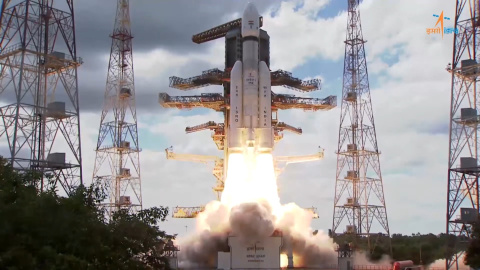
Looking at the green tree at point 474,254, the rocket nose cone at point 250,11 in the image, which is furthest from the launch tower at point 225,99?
the green tree at point 474,254

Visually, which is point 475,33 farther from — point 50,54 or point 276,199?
point 50,54

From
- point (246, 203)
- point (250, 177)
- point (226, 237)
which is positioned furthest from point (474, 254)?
point (226, 237)

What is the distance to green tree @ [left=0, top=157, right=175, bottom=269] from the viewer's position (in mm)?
22764

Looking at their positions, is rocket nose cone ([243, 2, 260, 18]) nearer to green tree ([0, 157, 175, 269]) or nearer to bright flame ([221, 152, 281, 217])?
bright flame ([221, 152, 281, 217])

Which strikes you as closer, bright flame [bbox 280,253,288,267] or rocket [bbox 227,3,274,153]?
rocket [bbox 227,3,274,153]

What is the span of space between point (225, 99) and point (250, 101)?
11822 mm

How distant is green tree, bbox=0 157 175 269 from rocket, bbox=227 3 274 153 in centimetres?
1687

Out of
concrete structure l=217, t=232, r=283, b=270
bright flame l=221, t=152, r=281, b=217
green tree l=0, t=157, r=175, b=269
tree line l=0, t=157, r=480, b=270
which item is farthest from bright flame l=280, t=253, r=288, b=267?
green tree l=0, t=157, r=175, b=269

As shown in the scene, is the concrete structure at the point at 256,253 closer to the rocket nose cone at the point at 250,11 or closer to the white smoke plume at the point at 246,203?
the white smoke plume at the point at 246,203

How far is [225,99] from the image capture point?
5938cm

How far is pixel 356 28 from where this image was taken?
6369 cm

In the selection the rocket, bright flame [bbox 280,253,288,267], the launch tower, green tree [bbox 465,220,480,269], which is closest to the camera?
green tree [bbox 465,220,480,269]

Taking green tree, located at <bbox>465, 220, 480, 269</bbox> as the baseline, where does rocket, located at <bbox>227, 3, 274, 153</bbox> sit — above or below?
above

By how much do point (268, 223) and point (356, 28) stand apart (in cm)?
2690
